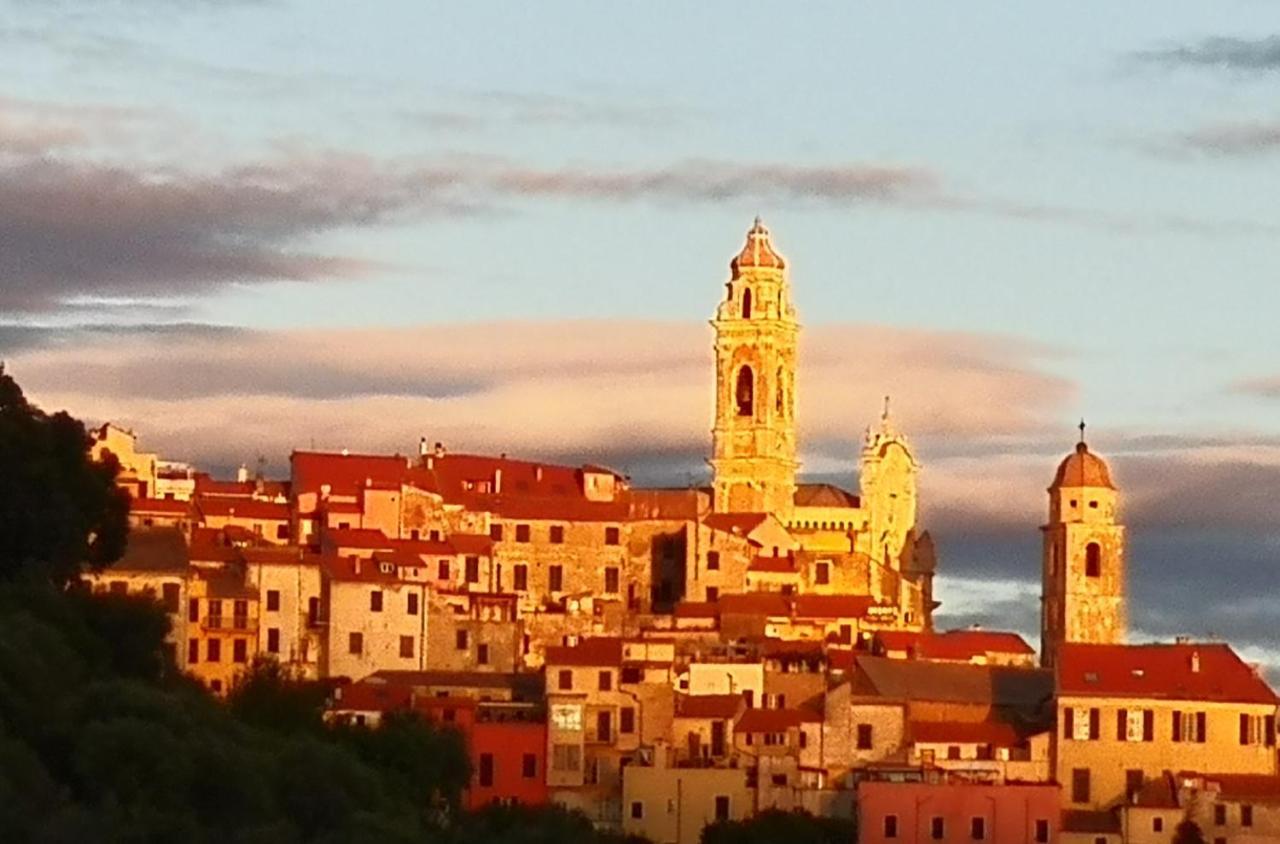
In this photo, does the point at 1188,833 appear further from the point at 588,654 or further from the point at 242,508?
the point at 242,508

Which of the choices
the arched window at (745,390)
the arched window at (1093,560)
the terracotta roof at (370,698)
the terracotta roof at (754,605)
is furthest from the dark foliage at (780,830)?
the arched window at (745,390)

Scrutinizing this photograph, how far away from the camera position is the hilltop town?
88.6 m

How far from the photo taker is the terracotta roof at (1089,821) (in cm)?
8844

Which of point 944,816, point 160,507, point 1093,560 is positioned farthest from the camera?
point 1093,560

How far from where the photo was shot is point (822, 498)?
120m

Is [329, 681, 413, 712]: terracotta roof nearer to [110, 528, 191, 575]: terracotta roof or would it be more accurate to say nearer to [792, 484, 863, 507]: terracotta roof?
[110, 528, 191, 575]: terracotta roof

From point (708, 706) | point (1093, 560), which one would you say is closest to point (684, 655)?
point (708, 706)

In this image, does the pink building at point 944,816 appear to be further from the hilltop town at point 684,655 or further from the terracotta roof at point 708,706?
the terracotta roof at point 708,706

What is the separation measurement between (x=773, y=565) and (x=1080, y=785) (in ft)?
66.3

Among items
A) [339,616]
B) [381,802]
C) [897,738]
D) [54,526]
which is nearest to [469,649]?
[339,616]

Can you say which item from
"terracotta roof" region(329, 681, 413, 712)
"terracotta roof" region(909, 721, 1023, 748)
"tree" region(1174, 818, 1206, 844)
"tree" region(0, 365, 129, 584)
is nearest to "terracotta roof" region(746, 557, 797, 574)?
"terracotta roof" region(909, 721, 1023, 748)

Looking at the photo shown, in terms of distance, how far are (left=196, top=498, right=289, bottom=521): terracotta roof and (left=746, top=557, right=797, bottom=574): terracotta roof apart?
11.1 m

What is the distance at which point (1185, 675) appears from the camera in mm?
93688

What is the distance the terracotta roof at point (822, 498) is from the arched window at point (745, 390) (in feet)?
7.78
